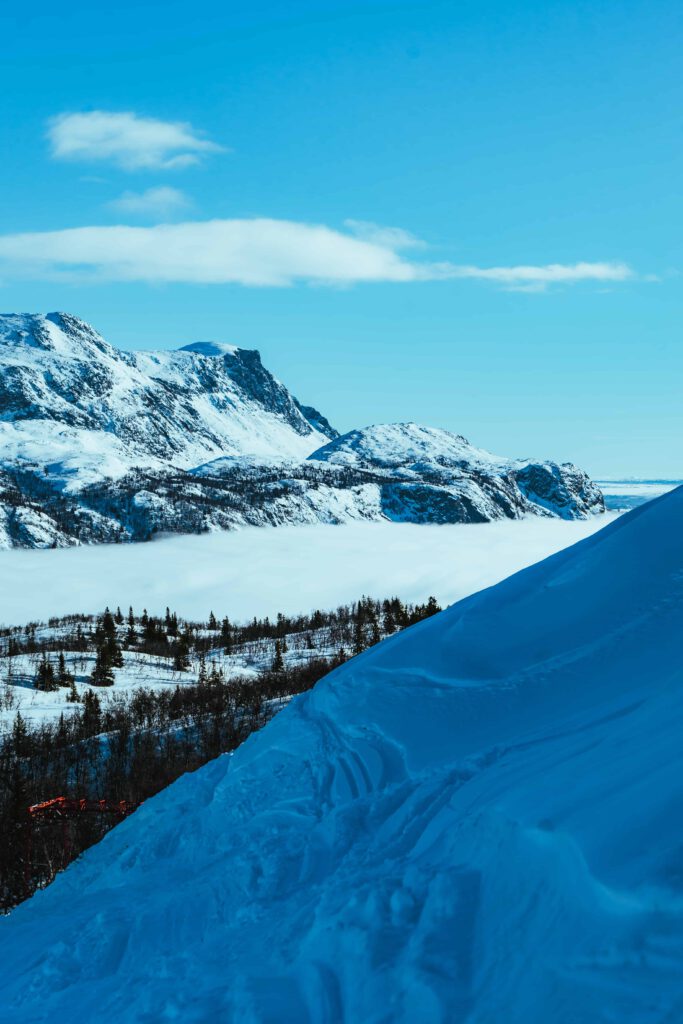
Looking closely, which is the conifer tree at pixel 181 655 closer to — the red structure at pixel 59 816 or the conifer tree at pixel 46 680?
the conifer tree at pixel 46 680

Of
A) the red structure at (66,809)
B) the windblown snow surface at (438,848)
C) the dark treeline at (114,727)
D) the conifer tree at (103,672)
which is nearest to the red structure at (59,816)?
the red structure at (66,809)

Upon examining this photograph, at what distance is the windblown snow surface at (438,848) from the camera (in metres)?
7.13

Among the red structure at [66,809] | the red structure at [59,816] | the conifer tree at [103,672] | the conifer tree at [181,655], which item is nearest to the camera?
the red structure at [66,809]

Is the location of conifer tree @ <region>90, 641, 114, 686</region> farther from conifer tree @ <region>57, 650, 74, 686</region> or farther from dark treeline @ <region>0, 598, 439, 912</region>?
conifer tree @ <region>57, 650, 74, 686</region>

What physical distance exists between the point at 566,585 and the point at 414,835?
6149 millimetres

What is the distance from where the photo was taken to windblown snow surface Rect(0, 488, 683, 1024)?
713 cm

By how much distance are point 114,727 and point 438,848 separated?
9786 cm

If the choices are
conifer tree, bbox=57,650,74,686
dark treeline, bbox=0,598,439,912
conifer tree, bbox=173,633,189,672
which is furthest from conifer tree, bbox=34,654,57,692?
conifer tree, bbox=173,633,189,672

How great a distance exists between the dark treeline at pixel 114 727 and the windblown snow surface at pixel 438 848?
37.8 meters

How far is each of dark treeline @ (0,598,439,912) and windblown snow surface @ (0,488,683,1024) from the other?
37767 mm

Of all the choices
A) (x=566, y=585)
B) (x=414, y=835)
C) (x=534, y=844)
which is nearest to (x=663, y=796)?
(x=534, y=844)

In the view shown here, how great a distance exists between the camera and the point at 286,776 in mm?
13711

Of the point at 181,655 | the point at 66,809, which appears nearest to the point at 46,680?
the point at 181,655

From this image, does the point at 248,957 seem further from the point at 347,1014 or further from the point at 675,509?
the point at 675,509
